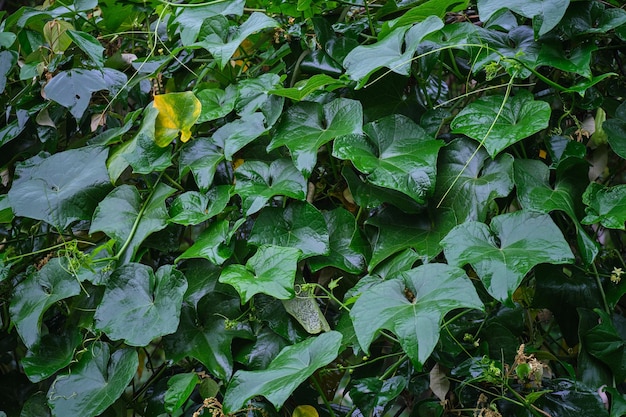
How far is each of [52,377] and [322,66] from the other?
2.52ft

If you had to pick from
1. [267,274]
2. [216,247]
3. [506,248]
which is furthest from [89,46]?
[506,248]

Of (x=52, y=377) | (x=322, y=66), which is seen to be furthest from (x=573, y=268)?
(x=52, y=377)

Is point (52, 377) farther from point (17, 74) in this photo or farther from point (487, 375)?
point (487, 375)

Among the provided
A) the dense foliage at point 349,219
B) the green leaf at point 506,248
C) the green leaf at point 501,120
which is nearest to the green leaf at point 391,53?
the dense foliage at point 349,219

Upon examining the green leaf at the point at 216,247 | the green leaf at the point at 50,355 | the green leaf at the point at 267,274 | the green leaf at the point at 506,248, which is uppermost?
the green leaf at the point at 506,248

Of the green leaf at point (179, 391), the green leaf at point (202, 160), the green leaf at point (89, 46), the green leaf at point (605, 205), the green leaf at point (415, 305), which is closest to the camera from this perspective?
the green leaf at point (415, 305)

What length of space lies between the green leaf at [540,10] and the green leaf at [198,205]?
0.49m

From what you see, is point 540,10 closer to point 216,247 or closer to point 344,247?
point 344,247

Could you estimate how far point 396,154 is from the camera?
1.01 metres

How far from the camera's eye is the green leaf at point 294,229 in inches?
40.2

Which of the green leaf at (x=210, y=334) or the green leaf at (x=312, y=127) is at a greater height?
the green leaf at (x=312, y=127)

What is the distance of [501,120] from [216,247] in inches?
18.7

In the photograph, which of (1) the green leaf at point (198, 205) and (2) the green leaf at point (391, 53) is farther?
(1) the green leaf at point (198, 205)

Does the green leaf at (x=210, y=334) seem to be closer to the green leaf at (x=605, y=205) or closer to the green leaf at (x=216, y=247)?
the green leaf at (x=216, y=247)
